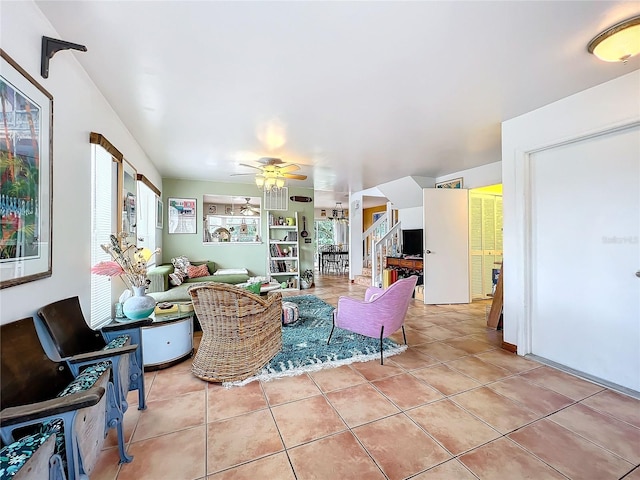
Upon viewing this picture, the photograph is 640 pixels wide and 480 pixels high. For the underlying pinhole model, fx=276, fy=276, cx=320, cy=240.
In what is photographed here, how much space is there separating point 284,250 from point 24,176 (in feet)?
18.0

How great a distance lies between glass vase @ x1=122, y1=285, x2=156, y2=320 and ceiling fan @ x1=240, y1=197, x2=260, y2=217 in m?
4.25

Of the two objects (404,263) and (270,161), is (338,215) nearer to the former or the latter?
(404,263)

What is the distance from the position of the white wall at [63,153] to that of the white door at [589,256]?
3920 mm

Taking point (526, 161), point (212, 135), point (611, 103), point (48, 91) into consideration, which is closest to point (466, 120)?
point (526, 161)

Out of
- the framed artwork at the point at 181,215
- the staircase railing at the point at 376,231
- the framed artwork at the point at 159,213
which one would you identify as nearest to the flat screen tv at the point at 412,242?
the staircase railing at the point at 376,231

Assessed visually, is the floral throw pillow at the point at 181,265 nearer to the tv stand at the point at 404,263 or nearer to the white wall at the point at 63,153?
the white wall at the point at 63,153

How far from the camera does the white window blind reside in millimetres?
2209

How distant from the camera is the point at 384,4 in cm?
143

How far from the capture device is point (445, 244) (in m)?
4.89

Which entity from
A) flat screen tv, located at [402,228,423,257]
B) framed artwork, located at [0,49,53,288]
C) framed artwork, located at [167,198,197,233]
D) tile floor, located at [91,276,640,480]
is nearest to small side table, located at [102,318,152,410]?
tile floor, located at [91,276,640,480]

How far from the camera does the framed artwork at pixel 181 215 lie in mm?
5824

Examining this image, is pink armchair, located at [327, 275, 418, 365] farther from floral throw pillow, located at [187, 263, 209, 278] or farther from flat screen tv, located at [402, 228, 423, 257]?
floral throw pillow, located at [187, 263, 209, 278]

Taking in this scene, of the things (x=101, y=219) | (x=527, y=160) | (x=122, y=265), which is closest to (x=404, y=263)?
(x=527, y=160)

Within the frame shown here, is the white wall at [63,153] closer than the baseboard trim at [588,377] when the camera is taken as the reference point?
Yes
